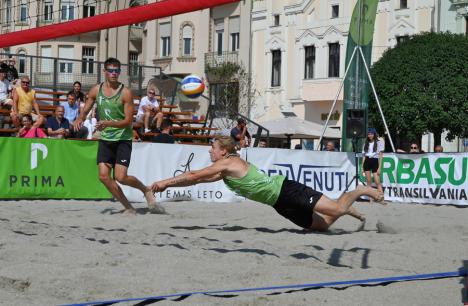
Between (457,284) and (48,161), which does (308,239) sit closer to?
(457,284)

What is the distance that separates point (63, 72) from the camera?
71.4ft

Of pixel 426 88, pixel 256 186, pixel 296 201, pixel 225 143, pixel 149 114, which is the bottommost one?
pixel 296 201

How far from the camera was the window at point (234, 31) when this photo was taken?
139 ft

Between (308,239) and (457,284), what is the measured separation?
7.90 ft

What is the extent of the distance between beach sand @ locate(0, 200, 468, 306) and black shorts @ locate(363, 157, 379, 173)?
6.61 m

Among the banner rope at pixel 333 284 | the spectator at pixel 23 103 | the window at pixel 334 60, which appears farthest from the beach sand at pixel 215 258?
the window at pixel 334 60

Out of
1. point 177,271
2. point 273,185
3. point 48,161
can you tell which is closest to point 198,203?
point 48,161

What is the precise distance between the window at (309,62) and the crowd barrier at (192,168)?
23938 mm

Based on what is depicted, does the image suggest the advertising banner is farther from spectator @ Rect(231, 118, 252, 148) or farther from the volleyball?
the volleyball

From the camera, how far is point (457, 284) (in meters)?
5.24

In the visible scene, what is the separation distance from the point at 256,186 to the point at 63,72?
1483cm

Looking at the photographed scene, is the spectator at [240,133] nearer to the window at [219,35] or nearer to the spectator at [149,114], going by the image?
the spectator at [149,114]

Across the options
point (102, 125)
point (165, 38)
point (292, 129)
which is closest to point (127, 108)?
point (102, 125)

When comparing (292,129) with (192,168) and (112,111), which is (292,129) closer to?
(192,168)
